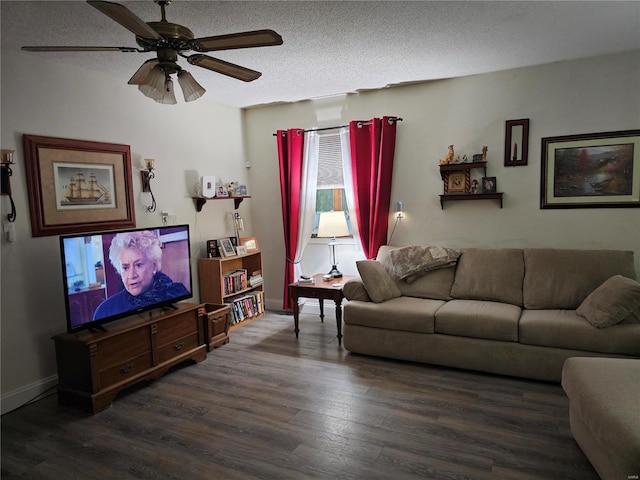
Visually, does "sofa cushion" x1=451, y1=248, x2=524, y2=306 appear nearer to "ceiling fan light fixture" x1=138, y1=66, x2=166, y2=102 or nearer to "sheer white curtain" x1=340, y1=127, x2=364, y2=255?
"sheer white curtain" x1=340, y1=127, x2=364, y2=255

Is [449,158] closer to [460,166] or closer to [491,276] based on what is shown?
[460,166]

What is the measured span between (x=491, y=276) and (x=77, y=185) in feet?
11.8

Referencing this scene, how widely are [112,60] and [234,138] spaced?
1956 mm

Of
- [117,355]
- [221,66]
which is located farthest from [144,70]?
[117,355]

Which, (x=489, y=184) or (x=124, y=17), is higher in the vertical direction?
(x=124, y=17)

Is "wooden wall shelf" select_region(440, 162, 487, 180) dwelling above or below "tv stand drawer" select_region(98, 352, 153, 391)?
above

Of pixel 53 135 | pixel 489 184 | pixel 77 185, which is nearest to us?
pixel 53 135

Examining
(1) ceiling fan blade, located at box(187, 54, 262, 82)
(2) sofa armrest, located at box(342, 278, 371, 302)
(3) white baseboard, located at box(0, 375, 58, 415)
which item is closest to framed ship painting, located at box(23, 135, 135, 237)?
(3) white baseboard, located at box(0, 375, 58, 415)

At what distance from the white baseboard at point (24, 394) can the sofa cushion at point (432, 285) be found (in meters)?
3.03

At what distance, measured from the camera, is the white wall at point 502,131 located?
3598 mm

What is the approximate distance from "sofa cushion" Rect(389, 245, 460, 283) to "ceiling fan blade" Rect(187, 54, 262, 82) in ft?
7.62

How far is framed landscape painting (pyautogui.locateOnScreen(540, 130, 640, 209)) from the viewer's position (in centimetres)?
355

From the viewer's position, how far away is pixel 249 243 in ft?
16.3

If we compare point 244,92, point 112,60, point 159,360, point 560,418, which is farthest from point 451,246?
point 112,60
